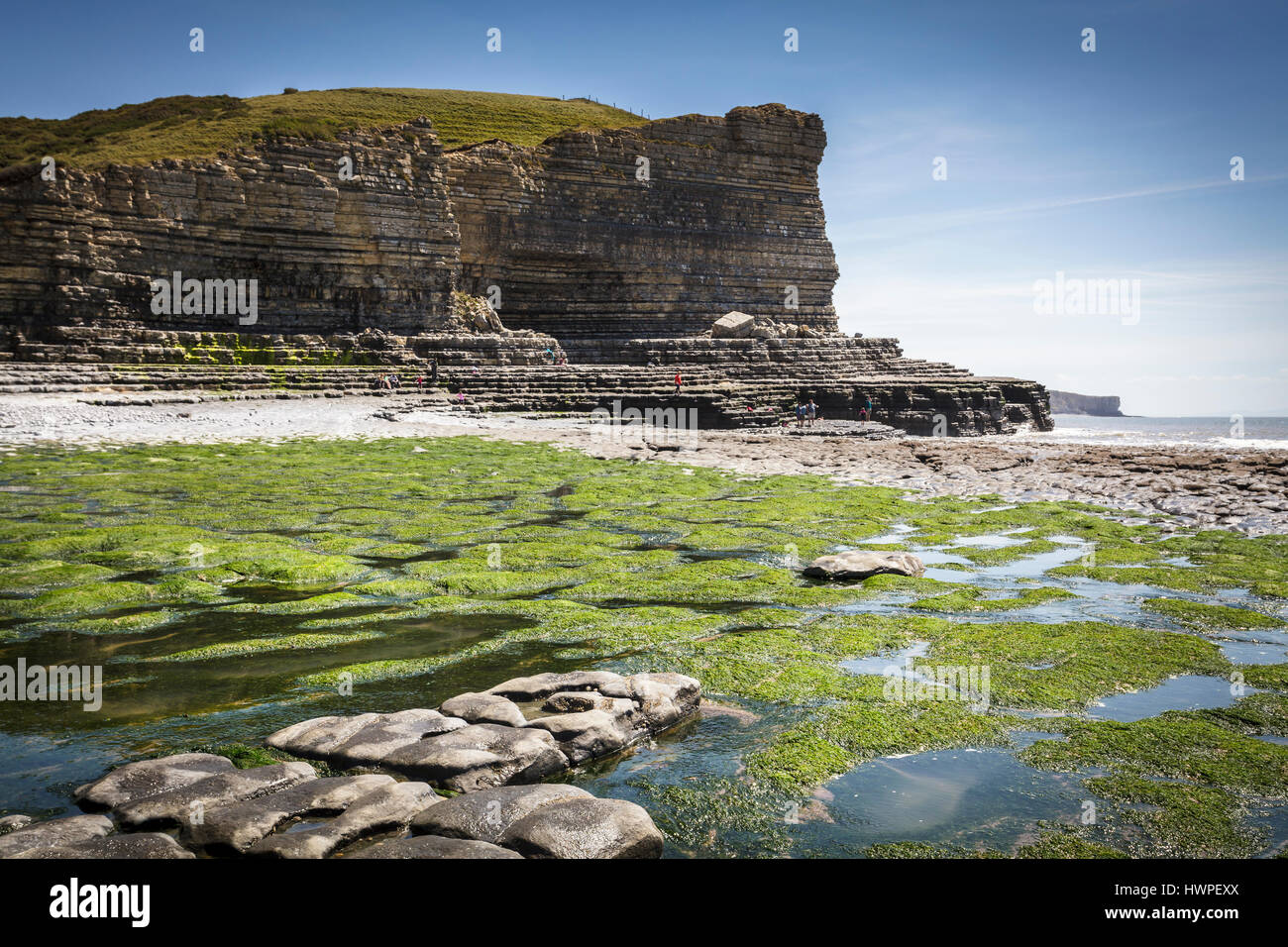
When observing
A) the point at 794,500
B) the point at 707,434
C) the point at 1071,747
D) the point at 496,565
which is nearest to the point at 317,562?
the point at 496,565

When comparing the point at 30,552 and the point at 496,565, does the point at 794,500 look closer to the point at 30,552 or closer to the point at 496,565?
the point at 496,565

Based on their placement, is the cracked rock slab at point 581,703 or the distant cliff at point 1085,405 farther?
the distant cliff at point 1085,405

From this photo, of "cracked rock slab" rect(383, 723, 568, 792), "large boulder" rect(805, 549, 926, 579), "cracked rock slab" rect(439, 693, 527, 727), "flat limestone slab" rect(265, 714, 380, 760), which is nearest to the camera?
"cracked rock slab" rect(383, 723, 568, 792)

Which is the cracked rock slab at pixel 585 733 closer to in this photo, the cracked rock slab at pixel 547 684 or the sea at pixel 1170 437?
the cracked rock slab at pixel 547 684

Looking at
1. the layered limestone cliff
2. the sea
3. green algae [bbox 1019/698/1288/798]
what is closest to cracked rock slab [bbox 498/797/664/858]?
green algae [bbox 1019/698/1288/798]

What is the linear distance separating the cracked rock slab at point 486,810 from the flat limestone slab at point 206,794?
3.14 ft

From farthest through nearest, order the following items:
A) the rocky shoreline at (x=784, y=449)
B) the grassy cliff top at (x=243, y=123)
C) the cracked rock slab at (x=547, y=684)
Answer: the grassy cliff top at (x=243, y=123)
the rocky shoreline at (x=784, y=449)
the cracked rock slab at (x=547, y=684)

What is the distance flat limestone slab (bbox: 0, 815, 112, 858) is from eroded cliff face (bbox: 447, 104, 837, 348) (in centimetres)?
5178

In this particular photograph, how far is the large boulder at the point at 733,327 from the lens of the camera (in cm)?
5003

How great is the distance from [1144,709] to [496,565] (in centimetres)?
695

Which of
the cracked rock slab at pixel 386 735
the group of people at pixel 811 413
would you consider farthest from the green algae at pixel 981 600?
the group of people at pixel 811 413

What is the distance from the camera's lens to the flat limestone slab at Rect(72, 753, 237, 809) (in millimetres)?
4531

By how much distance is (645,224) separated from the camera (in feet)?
195

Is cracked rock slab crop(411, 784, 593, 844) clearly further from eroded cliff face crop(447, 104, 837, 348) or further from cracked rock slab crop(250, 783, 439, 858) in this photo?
eroded cliff face crop(447, 104, 837, 348)
